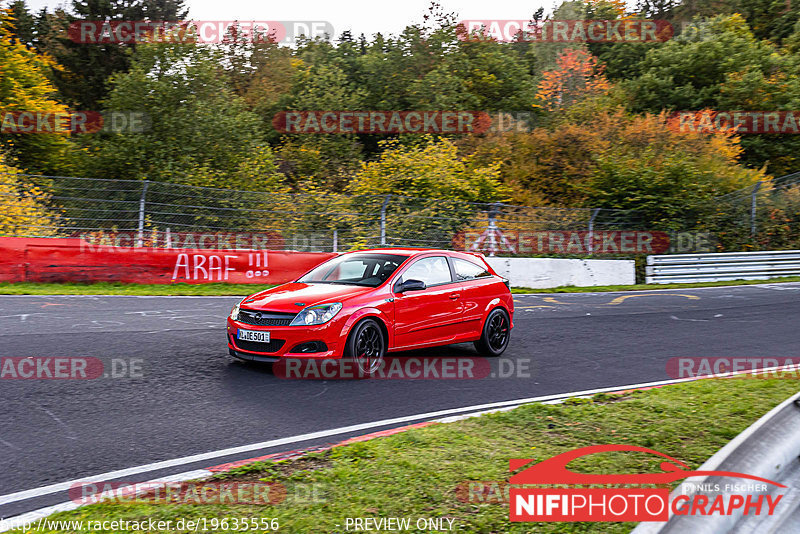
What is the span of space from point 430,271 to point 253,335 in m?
2.58

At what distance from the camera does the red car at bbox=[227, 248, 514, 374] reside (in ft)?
26.5

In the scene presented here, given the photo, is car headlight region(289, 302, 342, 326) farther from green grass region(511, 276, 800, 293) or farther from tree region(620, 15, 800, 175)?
tree region(620, 15, 800, 175)

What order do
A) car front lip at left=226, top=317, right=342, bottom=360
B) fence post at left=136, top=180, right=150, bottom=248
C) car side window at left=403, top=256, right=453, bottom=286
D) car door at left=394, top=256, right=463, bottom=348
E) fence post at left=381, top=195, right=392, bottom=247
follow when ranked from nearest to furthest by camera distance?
car front lip at left=226, top=317, right=342, bottom=360, car door at left=394, top=256, right=463, bottom=348, car side window at left=403, top=256, right=453, bottom=286, fence post at left=136, top=180, right=150, bottom=248, fence post at left=381, top=195, right=392, bottom=247

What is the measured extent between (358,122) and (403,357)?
35871 millimetres

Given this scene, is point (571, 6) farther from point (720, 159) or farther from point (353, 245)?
point (353, 245)

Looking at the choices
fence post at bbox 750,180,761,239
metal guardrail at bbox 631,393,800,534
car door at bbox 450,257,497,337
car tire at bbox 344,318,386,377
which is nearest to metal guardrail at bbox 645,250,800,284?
fence post at bbox 750,180,761,239

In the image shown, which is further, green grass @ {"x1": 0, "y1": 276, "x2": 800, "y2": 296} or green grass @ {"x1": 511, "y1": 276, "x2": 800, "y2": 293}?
green grass @ {"x1": 511, "y1": 276, "x2": 800, "y2": 293}

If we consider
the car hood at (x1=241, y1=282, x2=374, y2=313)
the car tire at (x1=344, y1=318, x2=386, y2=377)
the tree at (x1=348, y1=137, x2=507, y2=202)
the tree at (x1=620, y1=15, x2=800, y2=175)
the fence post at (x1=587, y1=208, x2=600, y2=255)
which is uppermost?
the tree at (x1=620, y1=15, x2=800, y2=175)

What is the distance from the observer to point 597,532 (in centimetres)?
386

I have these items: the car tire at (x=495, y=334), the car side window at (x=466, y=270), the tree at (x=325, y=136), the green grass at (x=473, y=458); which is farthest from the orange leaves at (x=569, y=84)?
the green grass at (x=473, y=458)

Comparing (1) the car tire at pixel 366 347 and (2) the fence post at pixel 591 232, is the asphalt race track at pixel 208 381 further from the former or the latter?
(2) the fence post at pixel 591 232

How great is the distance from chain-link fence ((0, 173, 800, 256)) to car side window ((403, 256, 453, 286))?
350 inches

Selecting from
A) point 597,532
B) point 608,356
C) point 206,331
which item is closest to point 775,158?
point 608,356

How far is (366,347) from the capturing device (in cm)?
838
